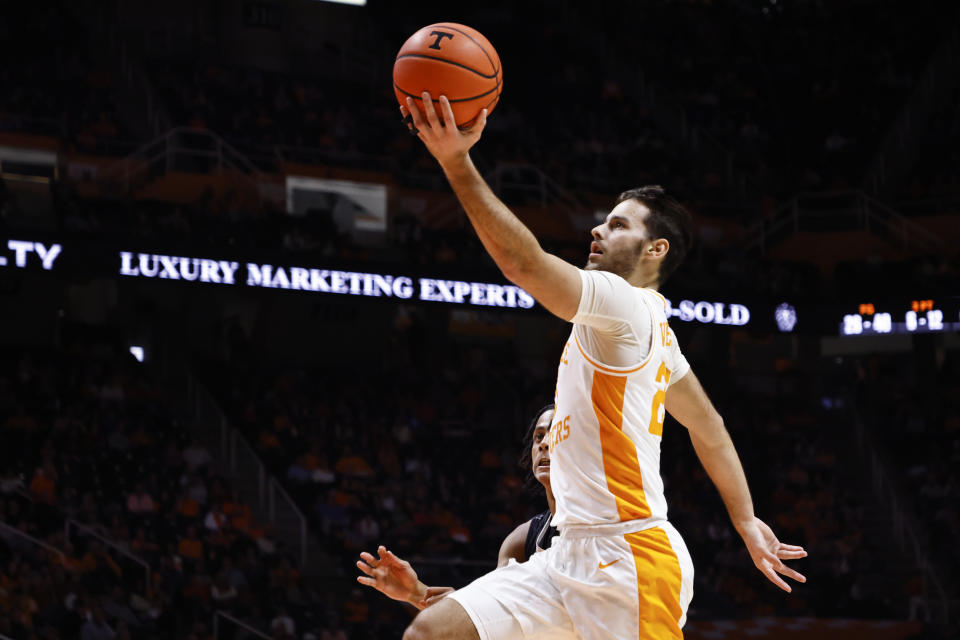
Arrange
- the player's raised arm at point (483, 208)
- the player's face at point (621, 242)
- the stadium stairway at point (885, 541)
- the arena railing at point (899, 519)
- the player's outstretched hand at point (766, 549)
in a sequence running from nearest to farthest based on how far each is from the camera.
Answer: the player's raised arm at point (483, 208)
the player's face at point (621, 242)
the player's outstretched hand at point (766, 549)
the arena railing at point (899, 519)
the stadium stairway at point (885, 541)

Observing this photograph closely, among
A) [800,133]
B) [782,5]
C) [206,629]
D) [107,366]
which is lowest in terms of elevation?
[206,629]

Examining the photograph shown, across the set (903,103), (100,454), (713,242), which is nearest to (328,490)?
(100,454)

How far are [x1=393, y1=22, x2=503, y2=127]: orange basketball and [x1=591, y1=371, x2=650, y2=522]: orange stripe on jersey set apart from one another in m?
0.91

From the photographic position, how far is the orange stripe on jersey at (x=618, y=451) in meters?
3.60

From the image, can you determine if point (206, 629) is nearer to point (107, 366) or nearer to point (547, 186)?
point (107, 366)

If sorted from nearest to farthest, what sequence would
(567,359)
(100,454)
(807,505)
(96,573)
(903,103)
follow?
1. (567,359)
2. (96,573)
3. (100,454)
4. (807,505)
5. (903,103)

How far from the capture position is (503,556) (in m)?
4.97

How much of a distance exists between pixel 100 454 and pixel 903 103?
51.1 feet

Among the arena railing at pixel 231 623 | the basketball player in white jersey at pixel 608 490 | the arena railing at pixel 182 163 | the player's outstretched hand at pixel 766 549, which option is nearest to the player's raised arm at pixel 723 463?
the player's outstretched hand at pixel 766 549

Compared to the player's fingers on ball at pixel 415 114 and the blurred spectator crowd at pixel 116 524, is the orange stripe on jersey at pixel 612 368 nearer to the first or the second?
the player's fingers on ball at pixel 415 114

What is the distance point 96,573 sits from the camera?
1153 centimetres

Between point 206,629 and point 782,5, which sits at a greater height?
point 782,5

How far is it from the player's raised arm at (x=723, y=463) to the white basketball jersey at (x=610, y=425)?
434mm

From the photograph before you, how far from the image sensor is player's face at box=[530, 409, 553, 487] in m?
4.82
